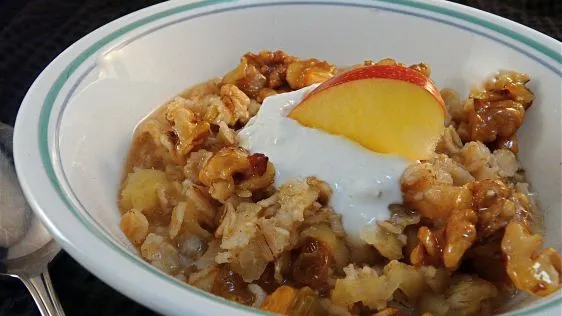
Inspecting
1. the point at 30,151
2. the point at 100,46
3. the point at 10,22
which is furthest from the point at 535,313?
the point at 10,22

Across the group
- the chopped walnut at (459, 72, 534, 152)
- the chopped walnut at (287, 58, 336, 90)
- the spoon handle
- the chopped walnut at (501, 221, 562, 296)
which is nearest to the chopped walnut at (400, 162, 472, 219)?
the chopped walnut at (501, 221, 562, 296)

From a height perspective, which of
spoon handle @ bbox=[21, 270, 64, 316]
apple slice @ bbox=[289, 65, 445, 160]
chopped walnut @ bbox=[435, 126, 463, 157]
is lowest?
spoon handle @ bbox=[21, 270, 64, 316]

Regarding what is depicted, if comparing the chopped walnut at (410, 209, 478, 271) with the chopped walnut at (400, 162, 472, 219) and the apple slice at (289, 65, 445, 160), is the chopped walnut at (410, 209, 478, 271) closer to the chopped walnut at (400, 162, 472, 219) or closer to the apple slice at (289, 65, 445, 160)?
the chopped walnut at (400, 162, 472, 219)

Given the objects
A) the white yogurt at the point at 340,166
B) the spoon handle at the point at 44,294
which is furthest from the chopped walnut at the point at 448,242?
the spoon handle at the point at 44,294

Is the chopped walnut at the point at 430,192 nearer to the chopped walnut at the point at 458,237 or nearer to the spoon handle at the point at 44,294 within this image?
the chopped walnut at the point at 458,237

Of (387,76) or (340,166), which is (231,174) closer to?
(340,166)

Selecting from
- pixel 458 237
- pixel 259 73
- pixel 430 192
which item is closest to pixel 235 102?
pixel 259 73

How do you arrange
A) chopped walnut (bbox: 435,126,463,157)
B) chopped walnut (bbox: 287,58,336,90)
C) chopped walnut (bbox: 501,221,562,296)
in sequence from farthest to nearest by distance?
chopped walnut (bbox: 287,58,336,90) < chopped walnut (bbox: 435,126,463,157) < chopped walnut (bbox: 501,221,562,296)

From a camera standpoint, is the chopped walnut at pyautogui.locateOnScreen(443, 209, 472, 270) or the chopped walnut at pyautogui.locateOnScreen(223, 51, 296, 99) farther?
the chopped walnut at pyautogui.locateOnScreen(223, 51, 296, 99)
